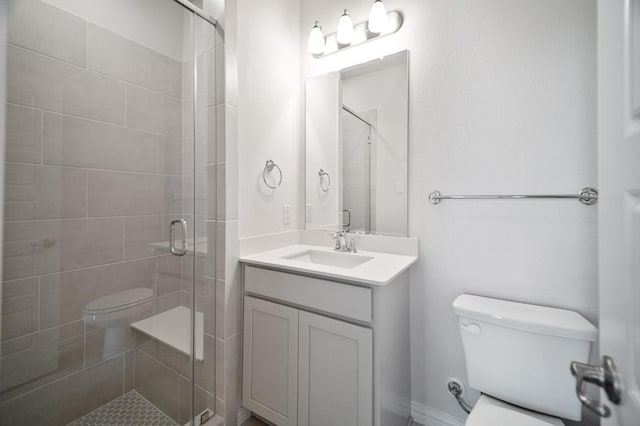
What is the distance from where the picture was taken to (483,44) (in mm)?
1311

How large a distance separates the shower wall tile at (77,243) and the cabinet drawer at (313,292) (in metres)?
0.60

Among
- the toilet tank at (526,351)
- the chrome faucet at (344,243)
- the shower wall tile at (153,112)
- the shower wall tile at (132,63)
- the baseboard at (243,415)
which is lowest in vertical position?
the baseboard at (243,415)

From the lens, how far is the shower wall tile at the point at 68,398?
96cm

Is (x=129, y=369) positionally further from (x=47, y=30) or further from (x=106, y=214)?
(x=47, y=30)

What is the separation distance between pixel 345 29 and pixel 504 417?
2039 millimetres

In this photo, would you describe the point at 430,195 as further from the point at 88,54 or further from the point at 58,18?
the point at 58,18

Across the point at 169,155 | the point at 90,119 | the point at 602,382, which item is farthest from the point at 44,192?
the point at 602,382

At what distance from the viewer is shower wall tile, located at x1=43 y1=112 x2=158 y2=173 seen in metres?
0.99

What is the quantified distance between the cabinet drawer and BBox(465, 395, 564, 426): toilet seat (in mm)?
511

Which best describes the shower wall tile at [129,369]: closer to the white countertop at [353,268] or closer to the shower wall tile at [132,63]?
the white countertop at [353,268]

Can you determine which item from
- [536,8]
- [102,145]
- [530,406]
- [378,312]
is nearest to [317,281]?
[378,312]

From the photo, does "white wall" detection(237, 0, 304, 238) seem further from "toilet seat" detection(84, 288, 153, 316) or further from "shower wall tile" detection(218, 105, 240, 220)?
"toilet seat" detection(84, 288, 153, 316)

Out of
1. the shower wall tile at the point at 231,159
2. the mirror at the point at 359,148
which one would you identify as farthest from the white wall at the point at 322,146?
the shower wall tile at the point at 231,159

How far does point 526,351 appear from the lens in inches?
41.4
